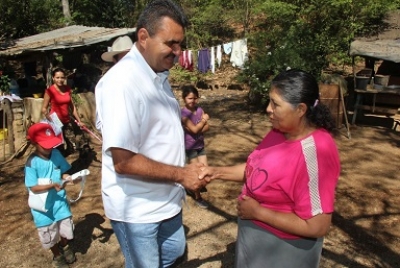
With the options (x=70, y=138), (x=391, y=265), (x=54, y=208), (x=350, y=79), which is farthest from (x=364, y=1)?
(x=54, y=208)

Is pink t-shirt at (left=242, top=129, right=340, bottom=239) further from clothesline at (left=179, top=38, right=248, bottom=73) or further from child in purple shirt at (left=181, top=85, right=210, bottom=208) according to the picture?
clothesline at (left=179, top=38, right=248, bottom=73)

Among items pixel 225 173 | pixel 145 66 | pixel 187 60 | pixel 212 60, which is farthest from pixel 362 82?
pixel 187 60

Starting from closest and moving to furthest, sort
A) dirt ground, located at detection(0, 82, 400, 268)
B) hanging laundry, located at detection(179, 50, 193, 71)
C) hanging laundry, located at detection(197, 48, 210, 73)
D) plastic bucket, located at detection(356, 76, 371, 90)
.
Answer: dirt ground, located at detection(0, 82, 400, 268) < plastic bucket, located at detection(356, 76, 371, 90) < hanging laundry, located at detection(179, 50, 193, 71) < hanging laundry, located at detection(197, 48, 210, 73)

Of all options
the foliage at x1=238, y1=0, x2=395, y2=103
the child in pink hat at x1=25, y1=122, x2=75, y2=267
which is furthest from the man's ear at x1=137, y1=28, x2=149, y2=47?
the foliage at x1=238, y1=0, x2=395, y2=103

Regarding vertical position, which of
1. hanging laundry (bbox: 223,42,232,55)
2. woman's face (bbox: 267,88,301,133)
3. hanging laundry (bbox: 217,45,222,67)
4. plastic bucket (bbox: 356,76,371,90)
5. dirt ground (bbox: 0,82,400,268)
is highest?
woman's face (bbox: 267,88,301,133)

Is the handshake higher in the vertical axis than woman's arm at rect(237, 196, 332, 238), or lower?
higher

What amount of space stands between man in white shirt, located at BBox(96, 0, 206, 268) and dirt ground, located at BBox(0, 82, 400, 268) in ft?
1.64

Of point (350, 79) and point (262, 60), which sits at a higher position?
point (262, 60)

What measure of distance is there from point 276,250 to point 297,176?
44 cm

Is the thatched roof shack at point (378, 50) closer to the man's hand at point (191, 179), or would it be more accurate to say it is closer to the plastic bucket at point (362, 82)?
the plastic bucket at point (362, 82)

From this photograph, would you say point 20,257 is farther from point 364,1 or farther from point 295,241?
point 364,1

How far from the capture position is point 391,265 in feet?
11.5

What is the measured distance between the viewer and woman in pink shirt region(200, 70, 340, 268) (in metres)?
1.68

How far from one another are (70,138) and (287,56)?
601 centimetres
